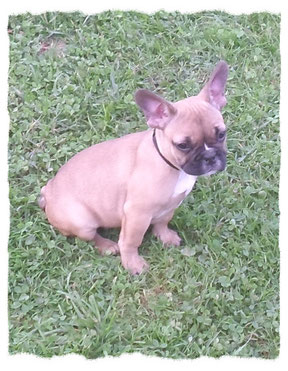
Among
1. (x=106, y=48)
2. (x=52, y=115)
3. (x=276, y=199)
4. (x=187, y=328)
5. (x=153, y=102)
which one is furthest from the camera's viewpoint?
(x=106, y=48)

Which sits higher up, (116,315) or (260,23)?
(260,23)

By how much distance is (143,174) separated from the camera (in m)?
3.59

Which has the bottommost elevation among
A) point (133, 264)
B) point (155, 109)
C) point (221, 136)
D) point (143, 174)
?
point (133, 264)

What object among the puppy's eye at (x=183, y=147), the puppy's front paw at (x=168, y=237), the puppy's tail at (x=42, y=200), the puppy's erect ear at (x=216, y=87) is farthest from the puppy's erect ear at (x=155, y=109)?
the puppy's tail at (x=42, y=200)

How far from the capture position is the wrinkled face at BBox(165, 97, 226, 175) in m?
3.33

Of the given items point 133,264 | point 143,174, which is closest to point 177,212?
point 133,264

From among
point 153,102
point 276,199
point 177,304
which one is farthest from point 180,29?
point 177,304

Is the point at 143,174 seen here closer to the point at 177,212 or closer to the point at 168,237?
the point at 168,237

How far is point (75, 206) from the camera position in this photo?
3.90 m

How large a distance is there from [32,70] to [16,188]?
4.15ft

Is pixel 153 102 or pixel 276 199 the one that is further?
pixel 276 199

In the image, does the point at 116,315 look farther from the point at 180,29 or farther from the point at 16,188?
the point at 180,29

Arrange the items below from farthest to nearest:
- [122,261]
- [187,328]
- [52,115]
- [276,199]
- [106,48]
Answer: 1. [106,48]
2. [52,115]
3. [276,199]
4. [122,261]
5. [187,328]

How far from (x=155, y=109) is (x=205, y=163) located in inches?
16.8
